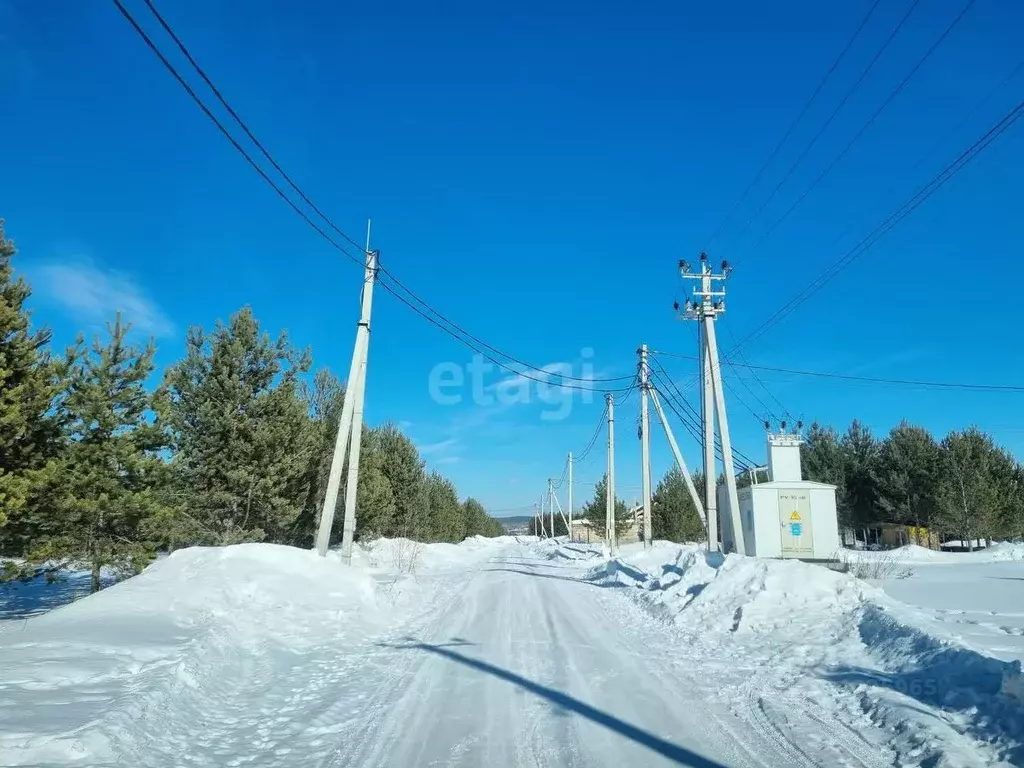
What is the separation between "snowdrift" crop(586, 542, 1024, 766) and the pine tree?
1154 cm

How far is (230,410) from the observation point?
65.4ft

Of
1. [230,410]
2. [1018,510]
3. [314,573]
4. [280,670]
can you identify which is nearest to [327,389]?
[230,410]

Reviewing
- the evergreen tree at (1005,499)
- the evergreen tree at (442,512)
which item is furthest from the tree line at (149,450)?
the evergreen tree at (1005,499)

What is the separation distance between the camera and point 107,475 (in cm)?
1398

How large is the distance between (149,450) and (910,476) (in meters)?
48.6

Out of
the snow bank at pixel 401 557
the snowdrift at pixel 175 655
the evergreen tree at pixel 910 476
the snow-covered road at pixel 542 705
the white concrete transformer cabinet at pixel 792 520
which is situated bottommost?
the snow-covered road at pixel 542 705

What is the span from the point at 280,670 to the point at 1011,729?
23.6 feet

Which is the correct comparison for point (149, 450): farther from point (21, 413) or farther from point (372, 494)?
point (372, 494)

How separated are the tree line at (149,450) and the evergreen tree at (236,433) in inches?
1.4

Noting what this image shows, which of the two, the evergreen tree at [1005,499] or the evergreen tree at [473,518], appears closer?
the evergreen tree at [1005,499]

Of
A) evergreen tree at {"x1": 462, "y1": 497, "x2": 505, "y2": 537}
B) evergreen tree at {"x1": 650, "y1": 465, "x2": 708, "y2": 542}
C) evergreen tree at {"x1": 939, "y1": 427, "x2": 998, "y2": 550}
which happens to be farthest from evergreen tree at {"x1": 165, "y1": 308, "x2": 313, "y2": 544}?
evergreen tree at {"x1": 462, "y1": 497, "x2": 505, "y2": 537}

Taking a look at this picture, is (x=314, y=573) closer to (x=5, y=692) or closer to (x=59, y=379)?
(x=59, y=379)

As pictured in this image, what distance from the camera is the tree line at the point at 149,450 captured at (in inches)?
471

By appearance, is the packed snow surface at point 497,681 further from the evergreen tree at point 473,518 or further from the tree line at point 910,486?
the evergreen tree at point 473,518
